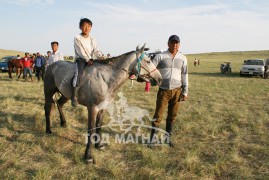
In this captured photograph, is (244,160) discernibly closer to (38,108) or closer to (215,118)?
(215,118)

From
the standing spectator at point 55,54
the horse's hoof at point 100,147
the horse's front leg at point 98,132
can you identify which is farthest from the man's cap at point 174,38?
the standing spectator at point 55,54

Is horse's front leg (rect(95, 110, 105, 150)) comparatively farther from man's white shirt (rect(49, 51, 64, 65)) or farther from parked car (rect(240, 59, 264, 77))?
parked car (rect(240, 59, 264, 77))

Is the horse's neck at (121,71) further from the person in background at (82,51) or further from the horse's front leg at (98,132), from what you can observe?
the horse's front leg at (98,132)

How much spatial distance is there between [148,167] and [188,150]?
1261 mm

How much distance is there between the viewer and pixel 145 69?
493 centimetres

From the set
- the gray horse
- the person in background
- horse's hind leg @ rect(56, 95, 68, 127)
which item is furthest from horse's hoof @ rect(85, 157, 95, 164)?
horse's hind leg @ rect(56, 95, 68, 127)

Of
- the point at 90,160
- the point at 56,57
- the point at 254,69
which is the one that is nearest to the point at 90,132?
the point at 90,160

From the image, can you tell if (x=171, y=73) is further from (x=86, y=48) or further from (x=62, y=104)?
(x=62, y=104)

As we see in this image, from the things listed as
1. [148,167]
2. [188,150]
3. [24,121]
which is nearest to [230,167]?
[188,150]

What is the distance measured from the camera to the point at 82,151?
5250 mm

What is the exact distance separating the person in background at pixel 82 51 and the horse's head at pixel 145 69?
99 cm

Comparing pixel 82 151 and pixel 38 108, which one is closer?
pixel 82 151

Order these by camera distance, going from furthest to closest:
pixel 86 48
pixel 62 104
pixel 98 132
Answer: pixel 62 104, pixel 98 132, pixel 86 48

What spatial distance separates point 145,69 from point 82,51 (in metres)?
1.38
